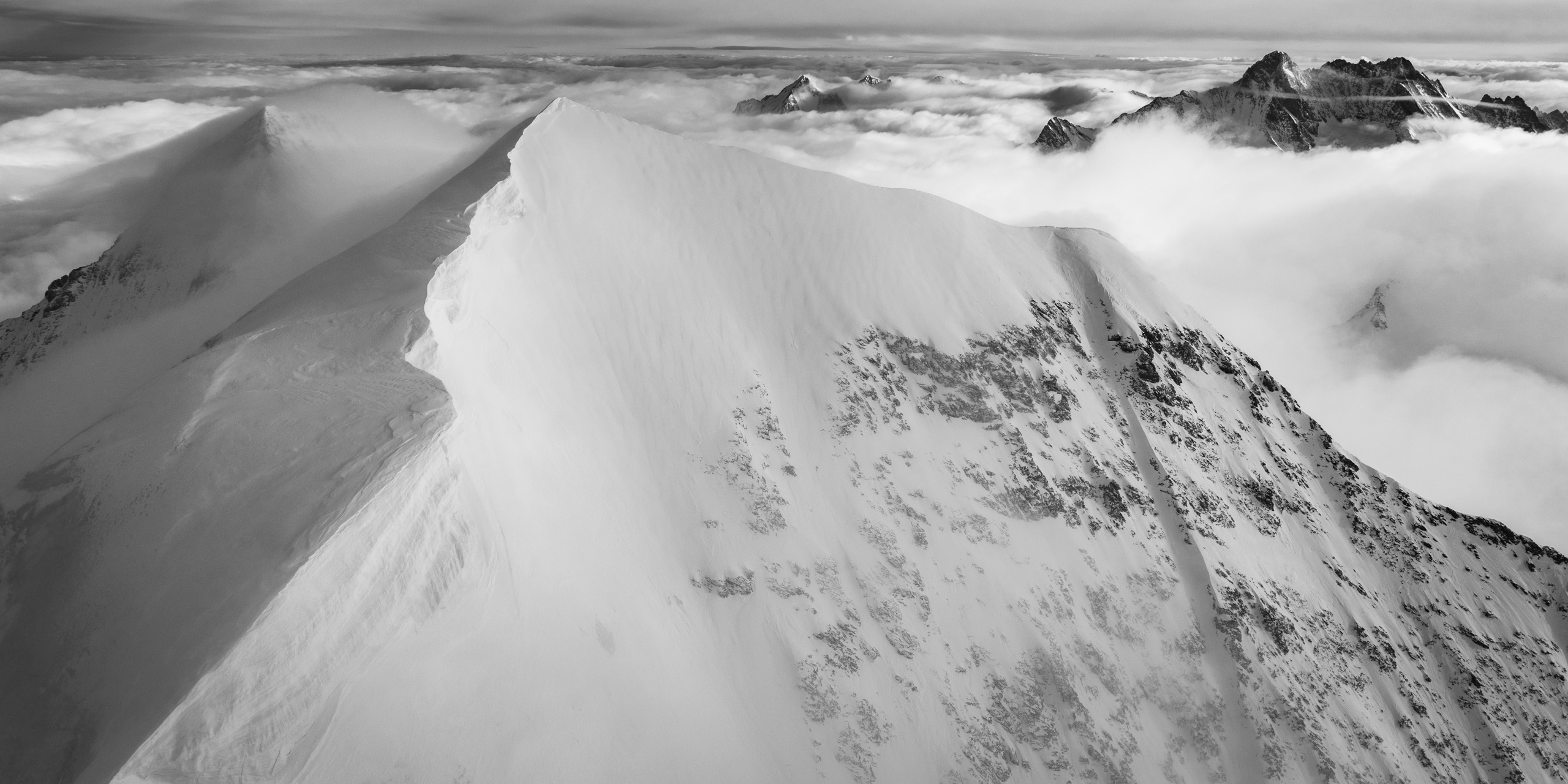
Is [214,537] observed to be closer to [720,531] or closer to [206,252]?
[720,531]

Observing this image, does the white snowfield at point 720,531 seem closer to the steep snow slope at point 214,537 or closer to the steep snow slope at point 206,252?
the steep snow slope at point 214,537

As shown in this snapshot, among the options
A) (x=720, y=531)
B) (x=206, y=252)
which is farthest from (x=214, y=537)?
(x=206, y=252)

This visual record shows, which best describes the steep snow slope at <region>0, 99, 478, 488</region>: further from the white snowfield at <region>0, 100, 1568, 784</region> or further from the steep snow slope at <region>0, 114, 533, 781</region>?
the steep snow slope at <region>0, 114, 533, 781</region>

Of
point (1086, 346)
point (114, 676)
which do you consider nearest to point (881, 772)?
point (114, 676)

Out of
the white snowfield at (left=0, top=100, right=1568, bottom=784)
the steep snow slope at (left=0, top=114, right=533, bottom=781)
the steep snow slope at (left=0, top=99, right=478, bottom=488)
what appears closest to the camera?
the steep snow slope at (left=0, top=114, right=533, bottom=781)

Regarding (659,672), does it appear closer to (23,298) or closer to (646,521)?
(646,521)

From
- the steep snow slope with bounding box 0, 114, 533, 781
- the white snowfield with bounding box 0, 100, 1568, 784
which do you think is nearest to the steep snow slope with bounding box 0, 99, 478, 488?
the white snowfield with bounding box 0, 100, 1568, 784
